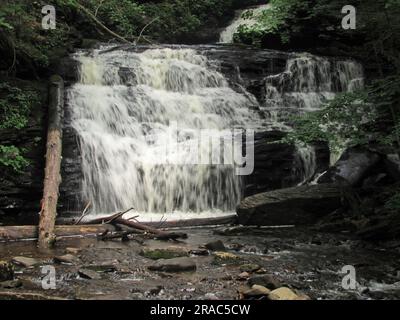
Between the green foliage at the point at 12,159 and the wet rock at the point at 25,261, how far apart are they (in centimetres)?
349

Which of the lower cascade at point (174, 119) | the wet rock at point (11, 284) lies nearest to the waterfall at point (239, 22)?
the lower cascade at point (174, 119)

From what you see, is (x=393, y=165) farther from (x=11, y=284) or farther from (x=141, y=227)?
(x=11, y=284)

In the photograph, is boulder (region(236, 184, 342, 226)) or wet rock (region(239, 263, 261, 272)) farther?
boulder (region(236, 184, 342, 226))

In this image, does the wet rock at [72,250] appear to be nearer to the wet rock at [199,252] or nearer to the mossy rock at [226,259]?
the wet rock at [199,252]

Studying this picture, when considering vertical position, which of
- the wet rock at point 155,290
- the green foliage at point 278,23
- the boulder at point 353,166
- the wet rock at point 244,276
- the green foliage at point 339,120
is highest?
the green foliage at point 278,23

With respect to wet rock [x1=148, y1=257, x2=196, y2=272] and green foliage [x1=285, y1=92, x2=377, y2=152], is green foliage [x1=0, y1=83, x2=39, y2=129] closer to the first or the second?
wet rock [x1=148, y1=257, x2=196, y2=272]

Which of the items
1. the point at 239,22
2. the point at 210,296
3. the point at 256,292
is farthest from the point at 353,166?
the point at 239,22

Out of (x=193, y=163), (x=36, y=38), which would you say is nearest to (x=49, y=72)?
(x=36, y=38)

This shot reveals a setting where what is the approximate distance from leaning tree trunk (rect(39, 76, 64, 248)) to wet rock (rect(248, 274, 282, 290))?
3.85 m

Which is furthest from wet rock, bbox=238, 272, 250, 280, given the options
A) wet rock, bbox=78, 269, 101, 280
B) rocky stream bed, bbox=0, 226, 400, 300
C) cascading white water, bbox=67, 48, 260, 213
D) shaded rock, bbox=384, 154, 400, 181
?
shaded rock, bbox=384, 154, 400, 181

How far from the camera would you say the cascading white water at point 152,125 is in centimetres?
1085

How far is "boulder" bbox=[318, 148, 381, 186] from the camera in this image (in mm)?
10672

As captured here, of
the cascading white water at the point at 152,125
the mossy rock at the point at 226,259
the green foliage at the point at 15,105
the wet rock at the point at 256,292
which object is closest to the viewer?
the wet rock at the point at 256,292
